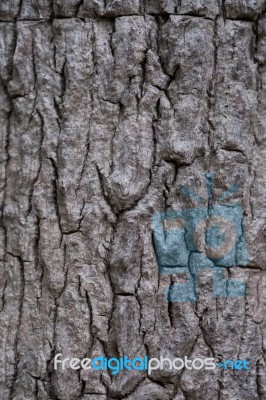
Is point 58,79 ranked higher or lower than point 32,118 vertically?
higher

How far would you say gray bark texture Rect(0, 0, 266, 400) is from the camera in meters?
1.41

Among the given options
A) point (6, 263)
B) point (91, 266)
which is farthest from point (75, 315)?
point (6, 263)

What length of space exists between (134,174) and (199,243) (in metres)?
0.25

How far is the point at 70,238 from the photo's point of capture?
4.71 ft

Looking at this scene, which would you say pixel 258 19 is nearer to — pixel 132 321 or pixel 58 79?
pixel 58 79

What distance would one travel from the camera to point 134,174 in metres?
1.41

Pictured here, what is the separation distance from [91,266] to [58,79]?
0.51 meters

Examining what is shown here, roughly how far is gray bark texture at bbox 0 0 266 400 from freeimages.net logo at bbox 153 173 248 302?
0.7 inches

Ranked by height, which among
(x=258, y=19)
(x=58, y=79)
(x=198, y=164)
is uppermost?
(x=258, y=19)

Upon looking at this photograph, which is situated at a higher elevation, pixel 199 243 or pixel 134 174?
pixel 134 174

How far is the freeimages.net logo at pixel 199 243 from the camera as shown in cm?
142

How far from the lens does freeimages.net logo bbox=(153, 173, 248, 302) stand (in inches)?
55.7

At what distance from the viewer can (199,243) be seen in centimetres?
142

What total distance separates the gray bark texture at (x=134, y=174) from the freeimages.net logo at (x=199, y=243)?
19 millimetres
